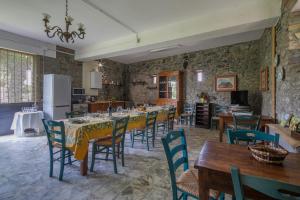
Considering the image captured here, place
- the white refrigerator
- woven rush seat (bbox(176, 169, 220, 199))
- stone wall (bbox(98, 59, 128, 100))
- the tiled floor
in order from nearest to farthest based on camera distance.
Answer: woven rush seat (bbox(176, 169, 220, 199))
the tiled floor
the white refrigerator
stone wall (bbox(98, 59, 128, 100))

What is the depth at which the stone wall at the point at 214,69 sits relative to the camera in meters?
6.10

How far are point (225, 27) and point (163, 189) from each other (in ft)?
11.1

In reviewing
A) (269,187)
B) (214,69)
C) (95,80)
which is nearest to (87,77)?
(95,80)

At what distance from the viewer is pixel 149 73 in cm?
841

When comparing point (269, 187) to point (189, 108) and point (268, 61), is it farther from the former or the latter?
point (189, 108)

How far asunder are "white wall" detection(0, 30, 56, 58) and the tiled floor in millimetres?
2966

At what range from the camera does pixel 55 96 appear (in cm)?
541

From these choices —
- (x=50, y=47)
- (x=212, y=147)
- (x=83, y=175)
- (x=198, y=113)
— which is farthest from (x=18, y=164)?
(x=198, y=113)

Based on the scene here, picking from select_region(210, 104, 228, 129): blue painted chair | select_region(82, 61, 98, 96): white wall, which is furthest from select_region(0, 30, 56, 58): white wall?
select_region(210, 104, 228, 129): blue painted chair

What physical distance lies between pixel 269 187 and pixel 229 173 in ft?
0.96

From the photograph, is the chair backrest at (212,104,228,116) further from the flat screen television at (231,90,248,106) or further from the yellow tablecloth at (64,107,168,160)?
the yellow tablecloth at (64,107,168,160)

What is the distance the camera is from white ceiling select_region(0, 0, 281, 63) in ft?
11.3

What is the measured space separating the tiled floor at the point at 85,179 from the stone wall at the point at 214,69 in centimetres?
383

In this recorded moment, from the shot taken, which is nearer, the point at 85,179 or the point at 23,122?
the point at 85,179
